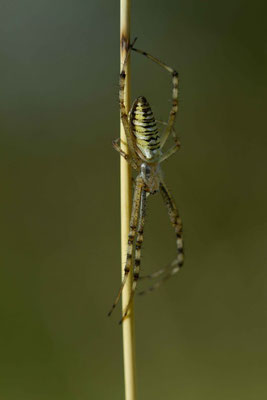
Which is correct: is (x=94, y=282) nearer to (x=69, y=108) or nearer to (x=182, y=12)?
(x=69, y=108)

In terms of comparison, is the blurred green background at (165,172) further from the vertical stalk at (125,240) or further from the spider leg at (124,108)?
the vertical stalk at (125,240)

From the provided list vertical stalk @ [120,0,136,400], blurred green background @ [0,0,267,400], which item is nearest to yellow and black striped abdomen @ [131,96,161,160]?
vertical stalk @ [120,0,136,400]

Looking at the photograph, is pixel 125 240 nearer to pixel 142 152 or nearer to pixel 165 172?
pixel 142 152

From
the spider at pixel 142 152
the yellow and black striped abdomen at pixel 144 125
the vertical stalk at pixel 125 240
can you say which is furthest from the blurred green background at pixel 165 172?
the vertical stalk at pixel 125 240

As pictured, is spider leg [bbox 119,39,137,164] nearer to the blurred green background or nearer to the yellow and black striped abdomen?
the yellow and black striped abdomen

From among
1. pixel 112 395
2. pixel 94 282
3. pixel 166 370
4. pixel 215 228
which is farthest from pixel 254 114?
pixel 112 395

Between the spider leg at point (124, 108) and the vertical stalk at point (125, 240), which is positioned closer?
the vertical stalk at point (125, 240)
